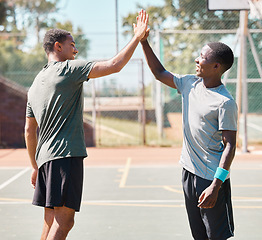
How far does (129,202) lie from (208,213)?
330 centimetres

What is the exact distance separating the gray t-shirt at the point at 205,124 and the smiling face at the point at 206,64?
0.34 ft

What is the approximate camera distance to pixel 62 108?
357cm

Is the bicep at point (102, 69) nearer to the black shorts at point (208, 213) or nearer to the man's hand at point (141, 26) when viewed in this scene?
the man's hand at point (141, 26)

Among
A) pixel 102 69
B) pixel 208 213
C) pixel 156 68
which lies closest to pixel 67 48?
pixel 102 69

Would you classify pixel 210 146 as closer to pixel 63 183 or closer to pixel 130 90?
pixel 63 183

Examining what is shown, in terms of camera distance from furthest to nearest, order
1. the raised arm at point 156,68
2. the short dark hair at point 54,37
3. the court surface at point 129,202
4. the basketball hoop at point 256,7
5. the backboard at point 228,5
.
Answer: the backboard at point 228,5 < the basketball hoop at point 256,7 < the court surface at point 129,202 < the raised arm at point 156,68 < the short dark hair at point 54,37

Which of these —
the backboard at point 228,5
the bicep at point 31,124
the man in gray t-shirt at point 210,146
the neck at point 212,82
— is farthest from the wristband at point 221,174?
the backboard at point 228,5

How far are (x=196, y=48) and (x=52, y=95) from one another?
1399 centimetres

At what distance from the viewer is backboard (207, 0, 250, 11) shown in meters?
9.95

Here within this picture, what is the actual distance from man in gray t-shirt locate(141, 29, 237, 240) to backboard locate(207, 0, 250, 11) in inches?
271

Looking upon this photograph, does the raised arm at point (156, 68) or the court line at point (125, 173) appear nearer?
the raised arm at point (156, 68)

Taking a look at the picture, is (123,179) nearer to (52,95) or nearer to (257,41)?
(52,95)

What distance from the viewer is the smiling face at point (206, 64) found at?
342cm

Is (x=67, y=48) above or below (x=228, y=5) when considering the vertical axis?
below
